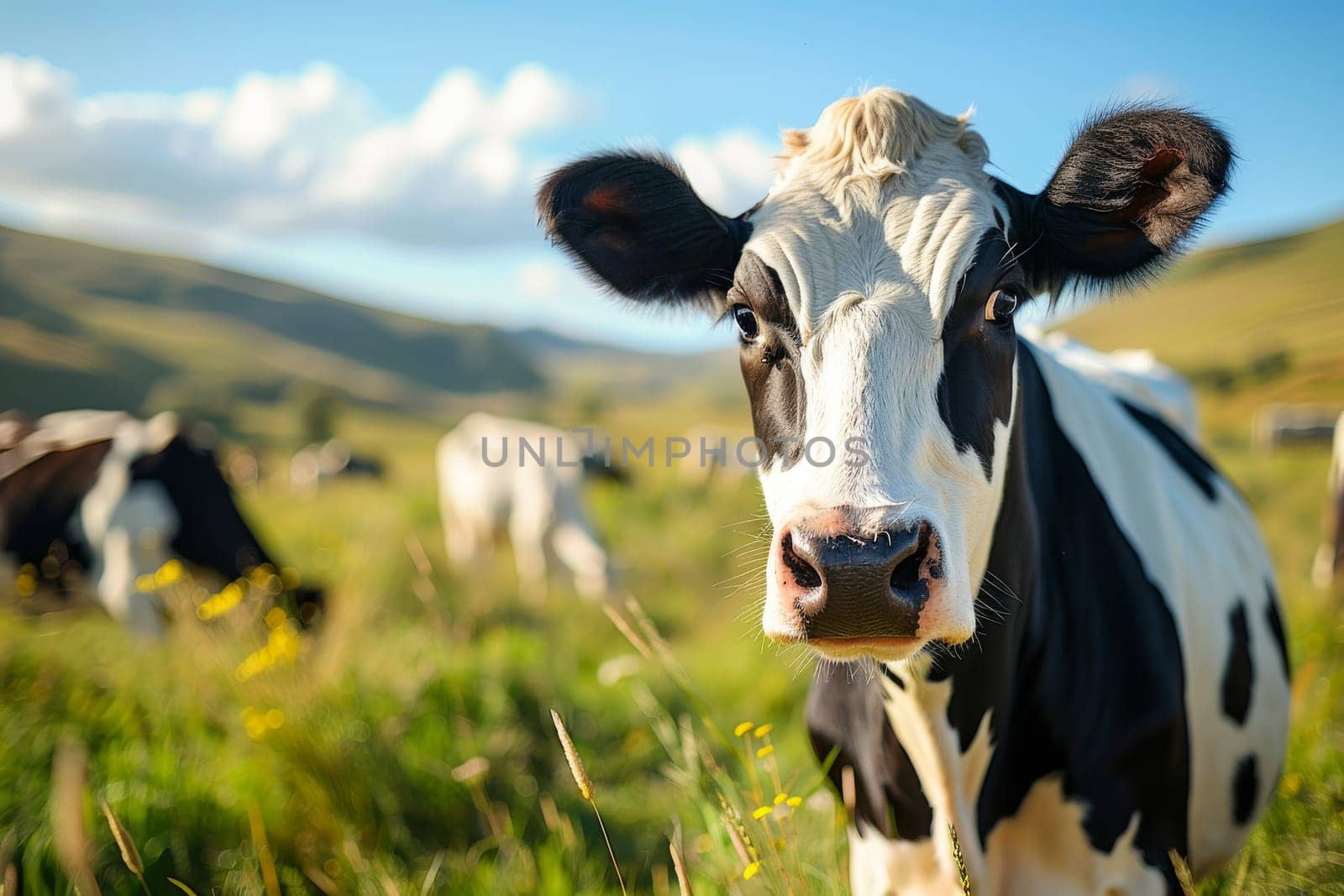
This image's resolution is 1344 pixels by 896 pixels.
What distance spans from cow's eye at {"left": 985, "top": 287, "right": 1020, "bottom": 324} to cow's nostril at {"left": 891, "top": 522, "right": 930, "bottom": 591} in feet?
2.09

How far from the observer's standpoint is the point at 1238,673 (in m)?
2.61

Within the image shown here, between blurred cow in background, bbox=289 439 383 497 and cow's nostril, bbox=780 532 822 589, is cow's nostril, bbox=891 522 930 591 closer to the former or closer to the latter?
cow's nostril, bbox=780 532 822 589

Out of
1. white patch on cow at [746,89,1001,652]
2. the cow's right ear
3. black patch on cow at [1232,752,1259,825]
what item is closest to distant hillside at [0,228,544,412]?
the cow's right ear

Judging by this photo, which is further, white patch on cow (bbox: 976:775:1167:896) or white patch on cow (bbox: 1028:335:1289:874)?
white patch on cow (bbox: 1028:335:1289:874)

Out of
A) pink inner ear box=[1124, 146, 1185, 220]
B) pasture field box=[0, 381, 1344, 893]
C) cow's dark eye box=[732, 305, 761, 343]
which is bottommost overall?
pasture field box=[0, 381, 1344, 893]

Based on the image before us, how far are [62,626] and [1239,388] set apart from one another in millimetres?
9415

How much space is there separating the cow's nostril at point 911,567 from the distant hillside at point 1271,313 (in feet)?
3.90

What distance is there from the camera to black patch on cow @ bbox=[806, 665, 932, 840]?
211 centimetres

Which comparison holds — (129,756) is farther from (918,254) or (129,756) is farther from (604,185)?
(918,254)

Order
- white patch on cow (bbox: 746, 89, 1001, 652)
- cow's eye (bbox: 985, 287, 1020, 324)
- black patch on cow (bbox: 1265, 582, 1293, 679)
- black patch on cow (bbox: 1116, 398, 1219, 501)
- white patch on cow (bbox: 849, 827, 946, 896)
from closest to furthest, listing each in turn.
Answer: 1. white patch on cow (bbox: 746, 89, 1001, 652)
2. cow's eye (bbox: 985, 287, 1020, 324)
3. white patch on cow (bbox: 849, 827, 946, 896)
4. black patch on cow (bbox: 1265, 582, 1293, 679)
5. black patch on cow (bbox: 1116, 398, 1219, 501)

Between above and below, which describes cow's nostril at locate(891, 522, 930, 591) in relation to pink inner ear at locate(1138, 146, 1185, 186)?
below

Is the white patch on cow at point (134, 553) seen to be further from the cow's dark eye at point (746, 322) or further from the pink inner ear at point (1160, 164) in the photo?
the pink inner ear at point (1160, 164)

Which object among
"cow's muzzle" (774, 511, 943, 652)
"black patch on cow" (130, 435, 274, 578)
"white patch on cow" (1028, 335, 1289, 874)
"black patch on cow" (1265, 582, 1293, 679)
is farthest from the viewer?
"black patch on cow" (130, 435, 274, 578)

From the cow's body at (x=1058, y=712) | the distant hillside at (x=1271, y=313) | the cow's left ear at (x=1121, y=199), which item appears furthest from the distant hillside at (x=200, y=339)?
the cow's left ear at (x=1121, y=199)
